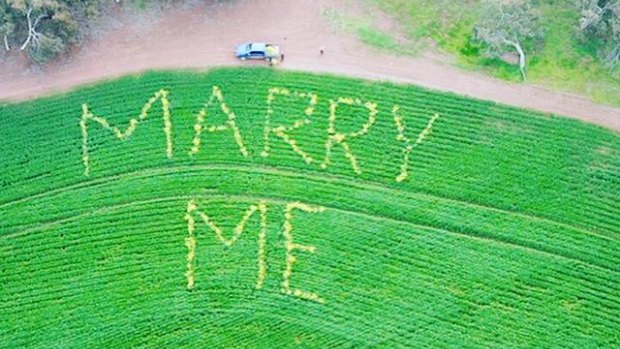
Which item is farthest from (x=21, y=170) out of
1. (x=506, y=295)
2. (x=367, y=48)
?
(x=506, y=295)

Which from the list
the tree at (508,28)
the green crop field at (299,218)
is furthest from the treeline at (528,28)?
the green crop field at (299,218)

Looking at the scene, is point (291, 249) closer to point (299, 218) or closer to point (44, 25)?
point (299, 218)

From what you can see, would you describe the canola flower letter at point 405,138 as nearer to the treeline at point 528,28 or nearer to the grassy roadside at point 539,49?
the grassy roadside at point 539,49

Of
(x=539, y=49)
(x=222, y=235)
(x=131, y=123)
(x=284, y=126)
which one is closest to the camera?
(x=222, y=235)

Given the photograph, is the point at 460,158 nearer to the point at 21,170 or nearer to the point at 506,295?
the point at 506,295

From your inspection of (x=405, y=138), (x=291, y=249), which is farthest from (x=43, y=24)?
(x=405, y=138)
